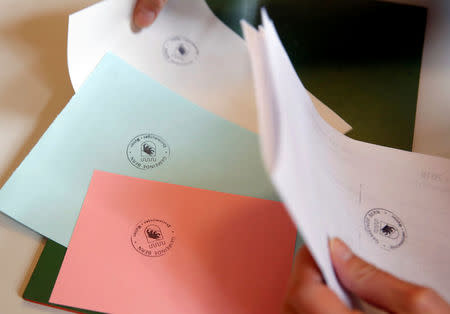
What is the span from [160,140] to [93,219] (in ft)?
0.45

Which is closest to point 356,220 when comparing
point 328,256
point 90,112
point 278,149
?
point 328,256

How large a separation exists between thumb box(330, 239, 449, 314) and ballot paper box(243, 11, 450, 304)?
0.04 feet

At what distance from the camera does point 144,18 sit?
0.62m

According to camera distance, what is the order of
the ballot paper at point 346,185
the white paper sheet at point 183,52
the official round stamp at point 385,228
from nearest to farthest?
1. the ballot paper at point 346,185
2. the official round stamp at point 385,228
3. the white paper sheet at point 183,52

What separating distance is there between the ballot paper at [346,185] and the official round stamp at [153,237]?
202mm

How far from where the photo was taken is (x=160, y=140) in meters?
0.56

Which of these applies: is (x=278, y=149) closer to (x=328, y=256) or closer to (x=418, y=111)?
(x=328, y=256)

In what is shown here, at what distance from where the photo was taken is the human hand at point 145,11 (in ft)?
2.01

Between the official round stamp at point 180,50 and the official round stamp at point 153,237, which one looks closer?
the official round stamp at point 153,237


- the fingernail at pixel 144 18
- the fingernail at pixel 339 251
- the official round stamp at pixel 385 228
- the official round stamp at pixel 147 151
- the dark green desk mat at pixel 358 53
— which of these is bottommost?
the fingernail at pixel 339 251

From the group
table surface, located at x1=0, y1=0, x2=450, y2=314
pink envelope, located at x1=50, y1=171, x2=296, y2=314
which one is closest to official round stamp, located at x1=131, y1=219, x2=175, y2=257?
pink envelope, located at x1=50, y1=171, x2=296, y2=314

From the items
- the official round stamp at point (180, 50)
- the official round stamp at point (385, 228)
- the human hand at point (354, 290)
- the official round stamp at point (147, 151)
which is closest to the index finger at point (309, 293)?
the human hand at point (354, 290)

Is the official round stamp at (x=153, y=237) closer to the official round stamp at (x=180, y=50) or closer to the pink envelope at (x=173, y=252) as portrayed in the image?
the pink envelope at (x=173, y=252)

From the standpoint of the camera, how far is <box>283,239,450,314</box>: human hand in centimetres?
35
